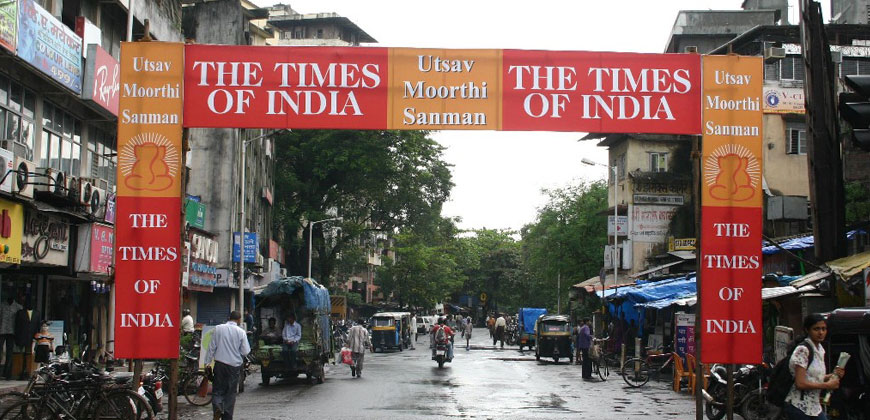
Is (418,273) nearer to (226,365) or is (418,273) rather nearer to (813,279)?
(813,279)

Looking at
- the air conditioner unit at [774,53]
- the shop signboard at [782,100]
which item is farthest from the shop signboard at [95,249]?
the shop signboard at [782,100]

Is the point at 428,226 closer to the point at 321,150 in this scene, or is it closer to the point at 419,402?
the point at 321,150

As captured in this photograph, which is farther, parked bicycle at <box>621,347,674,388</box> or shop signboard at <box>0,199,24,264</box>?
parked bicycle at <box>621,347,674,388</box>

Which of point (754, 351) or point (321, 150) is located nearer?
point (754, 351)

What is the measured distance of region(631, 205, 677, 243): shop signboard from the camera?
48.3 m

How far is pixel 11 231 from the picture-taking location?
1950 cm

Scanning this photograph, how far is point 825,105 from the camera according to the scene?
1978 cm

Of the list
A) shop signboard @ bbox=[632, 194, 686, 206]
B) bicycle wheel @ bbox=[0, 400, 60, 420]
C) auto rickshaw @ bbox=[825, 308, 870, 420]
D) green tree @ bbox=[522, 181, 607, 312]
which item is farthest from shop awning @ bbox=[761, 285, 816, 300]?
green tree @ bbox=[522, 181, 607, 312]

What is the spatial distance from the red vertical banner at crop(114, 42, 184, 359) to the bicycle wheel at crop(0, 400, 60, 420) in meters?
1.23

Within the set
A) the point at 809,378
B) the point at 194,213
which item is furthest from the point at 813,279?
the point at 194,213

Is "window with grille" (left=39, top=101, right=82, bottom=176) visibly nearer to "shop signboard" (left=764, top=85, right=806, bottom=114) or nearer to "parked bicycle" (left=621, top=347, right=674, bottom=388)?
"parked bicycle" (left=621, top=347, right=674, bottom=388)

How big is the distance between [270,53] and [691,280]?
20980mm

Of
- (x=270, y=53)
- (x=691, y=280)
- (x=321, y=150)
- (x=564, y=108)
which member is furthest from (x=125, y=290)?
(x=321, y=150)

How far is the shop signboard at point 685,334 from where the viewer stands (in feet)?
82.3
